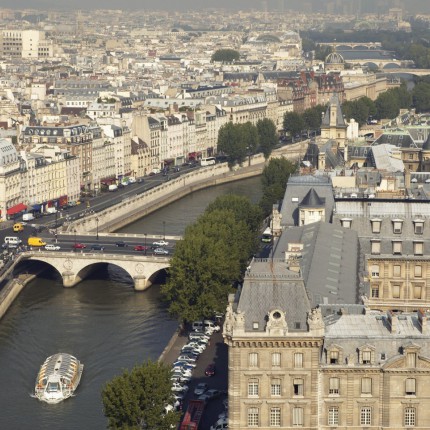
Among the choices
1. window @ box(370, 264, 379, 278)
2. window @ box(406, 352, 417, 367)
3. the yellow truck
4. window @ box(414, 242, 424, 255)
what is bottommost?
the yellow truck

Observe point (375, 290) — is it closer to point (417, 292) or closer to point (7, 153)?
point (417, 292)

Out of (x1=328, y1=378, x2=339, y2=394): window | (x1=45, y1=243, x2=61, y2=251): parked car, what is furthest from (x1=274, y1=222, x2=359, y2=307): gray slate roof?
(x1=45, y1=243, x2=61, y2=251): parked car

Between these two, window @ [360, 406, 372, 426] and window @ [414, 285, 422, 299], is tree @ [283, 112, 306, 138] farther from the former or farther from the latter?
window @ [360, 406, 372, 426]

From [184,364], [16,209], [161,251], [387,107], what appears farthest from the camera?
[387,107]

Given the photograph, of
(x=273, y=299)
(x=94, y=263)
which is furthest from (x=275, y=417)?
(x=94, y=263)

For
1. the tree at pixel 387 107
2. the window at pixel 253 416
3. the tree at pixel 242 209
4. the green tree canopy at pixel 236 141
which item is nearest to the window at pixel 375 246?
the window at pixel 253 416
